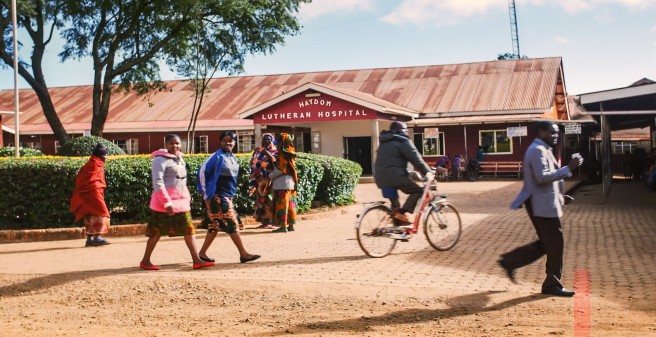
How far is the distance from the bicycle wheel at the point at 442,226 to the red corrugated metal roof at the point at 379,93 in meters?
23.8

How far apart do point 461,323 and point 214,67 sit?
27.7 meters

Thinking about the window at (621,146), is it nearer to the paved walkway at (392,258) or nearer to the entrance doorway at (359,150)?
the entrance doorway at (359,150)

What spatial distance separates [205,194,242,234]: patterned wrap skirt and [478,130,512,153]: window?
→ 26.1m

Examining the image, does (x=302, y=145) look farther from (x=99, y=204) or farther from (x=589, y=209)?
(x=99, y=204)

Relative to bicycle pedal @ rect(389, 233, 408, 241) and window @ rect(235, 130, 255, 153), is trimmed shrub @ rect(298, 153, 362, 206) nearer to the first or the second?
bicycle pedal @ rect(389, 233, 408, 241)

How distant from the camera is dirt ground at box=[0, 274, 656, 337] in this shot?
602cm

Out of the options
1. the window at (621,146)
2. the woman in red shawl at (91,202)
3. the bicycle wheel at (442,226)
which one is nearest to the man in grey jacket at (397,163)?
the bicycle wheel at (442,226)

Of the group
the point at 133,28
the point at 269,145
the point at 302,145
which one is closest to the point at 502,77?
the point at 302,145

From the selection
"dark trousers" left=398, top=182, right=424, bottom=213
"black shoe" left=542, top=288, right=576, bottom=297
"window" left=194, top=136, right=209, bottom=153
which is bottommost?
"black shoe" left=542, top=288, right=576, bottom=297

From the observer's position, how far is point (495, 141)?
111ft

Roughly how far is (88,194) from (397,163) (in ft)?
16.3

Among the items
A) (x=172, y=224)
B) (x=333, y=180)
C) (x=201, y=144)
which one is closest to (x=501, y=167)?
(x=201, y=144)

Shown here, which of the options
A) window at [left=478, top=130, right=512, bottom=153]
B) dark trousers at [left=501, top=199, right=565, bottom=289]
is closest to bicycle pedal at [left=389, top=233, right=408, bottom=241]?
dark trousers at [left=501, top=199, right=565, bottom=289]

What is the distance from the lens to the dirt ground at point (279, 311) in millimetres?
6016
